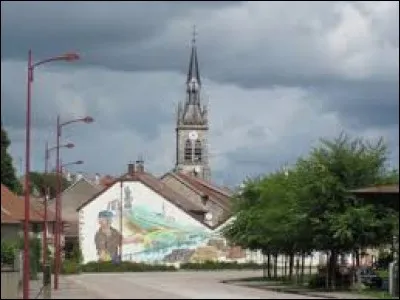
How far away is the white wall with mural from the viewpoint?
11088 centimetres

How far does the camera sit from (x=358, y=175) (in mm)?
56281

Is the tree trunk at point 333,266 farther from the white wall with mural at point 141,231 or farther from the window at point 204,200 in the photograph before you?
the window at point 204,200

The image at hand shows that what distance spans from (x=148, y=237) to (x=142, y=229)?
1.09 metres

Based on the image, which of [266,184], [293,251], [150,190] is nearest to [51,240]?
[150,190]

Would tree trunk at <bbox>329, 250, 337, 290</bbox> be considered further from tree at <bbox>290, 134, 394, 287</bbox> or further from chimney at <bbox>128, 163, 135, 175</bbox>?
chimney at <bbox>128, 163, 135, 175</bbox>

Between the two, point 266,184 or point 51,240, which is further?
point 51,240

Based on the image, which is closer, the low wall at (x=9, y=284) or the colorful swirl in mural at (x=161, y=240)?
the low wall at (x=9, y=284)

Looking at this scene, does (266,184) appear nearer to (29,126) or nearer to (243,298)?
(243,298)

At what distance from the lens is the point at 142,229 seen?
111562 mm

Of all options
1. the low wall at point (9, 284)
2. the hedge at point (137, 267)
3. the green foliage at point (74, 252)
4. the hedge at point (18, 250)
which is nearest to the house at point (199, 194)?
the hedge at point (137, 267)

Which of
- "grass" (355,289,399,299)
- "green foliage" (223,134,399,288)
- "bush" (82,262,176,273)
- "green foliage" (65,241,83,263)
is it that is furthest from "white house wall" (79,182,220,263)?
"grass" (355,289,399,299)

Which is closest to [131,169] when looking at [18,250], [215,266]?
[215,266]

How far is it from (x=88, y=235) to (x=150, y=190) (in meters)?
8.19

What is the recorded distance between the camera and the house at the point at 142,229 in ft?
364
